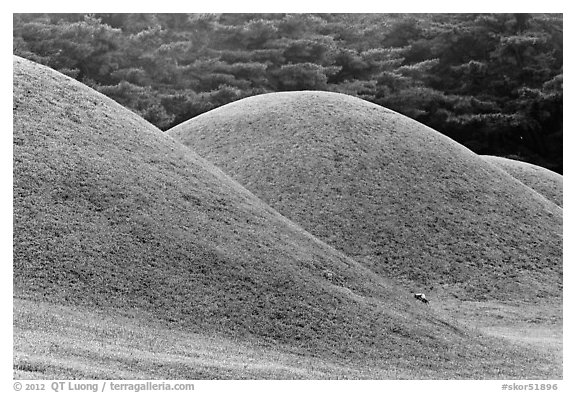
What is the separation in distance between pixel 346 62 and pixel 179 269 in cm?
2872

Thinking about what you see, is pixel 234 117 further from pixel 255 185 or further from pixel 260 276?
pixel 260 276

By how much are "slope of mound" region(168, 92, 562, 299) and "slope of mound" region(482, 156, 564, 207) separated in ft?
10.3

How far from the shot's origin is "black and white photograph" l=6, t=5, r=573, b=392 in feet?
39.2

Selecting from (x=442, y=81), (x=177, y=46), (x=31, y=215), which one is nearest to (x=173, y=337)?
(x=31, y=215)

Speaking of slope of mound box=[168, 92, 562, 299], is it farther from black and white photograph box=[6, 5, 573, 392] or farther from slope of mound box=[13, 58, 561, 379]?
slope of mound box=[13, 58, 561, 379]

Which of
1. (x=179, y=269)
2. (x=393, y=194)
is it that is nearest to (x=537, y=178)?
(x=393, y=194)

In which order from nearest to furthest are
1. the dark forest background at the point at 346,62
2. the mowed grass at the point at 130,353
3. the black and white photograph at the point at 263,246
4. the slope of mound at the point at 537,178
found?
the mowed grass at the point at 130,353, the black and white photograph at the point at 263,246, the slope of mound at the point at 537,178, the dark forest background at the point at 346,62

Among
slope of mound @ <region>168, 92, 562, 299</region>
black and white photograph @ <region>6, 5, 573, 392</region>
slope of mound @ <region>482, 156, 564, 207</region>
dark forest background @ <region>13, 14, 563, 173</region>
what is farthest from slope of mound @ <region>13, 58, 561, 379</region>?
dark forest background @ <region>13, 14, 563, 173</region>

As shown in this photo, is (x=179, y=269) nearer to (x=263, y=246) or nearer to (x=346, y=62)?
(x=263, y=246)

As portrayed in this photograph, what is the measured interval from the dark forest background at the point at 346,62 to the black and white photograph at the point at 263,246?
2.80ft

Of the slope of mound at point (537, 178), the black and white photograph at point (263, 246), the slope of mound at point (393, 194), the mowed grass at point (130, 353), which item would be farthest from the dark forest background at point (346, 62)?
the mowed grass at point (130, 353)

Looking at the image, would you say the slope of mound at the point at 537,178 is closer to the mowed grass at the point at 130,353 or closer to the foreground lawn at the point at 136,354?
the foreground lawn at the point at 136,354

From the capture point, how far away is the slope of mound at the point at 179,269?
42.0ft
